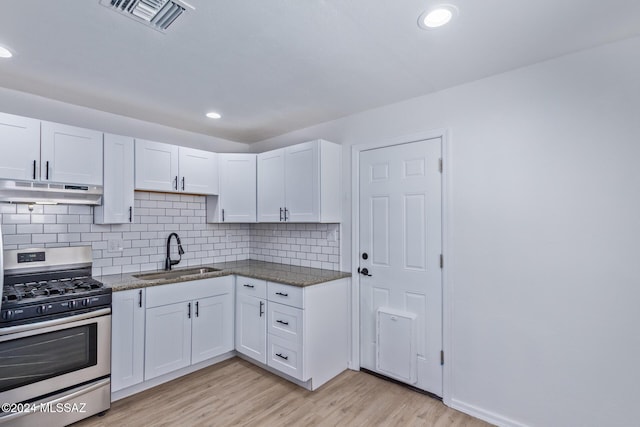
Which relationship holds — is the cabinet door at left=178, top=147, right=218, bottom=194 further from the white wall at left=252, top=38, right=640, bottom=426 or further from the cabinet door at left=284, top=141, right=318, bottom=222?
the white wall at left=252, top=38, right=640, bottom=426

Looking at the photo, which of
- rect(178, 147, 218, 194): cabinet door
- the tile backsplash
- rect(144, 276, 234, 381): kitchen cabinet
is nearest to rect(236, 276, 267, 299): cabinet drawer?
rect(144, 276, 234, 381): kitchen cabinet

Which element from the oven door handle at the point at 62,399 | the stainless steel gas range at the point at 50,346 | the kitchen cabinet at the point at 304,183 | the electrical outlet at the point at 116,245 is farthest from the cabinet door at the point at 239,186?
the oven door handle at the point at 62,399

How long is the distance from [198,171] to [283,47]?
196 centimetres

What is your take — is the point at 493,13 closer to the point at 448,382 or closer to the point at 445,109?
the point at 445,109

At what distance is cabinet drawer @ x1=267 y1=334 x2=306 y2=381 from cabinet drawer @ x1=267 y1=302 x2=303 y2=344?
0.17ft

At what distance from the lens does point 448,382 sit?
245 centimetres

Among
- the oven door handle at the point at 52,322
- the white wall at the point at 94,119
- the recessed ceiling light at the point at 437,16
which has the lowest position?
the oven door handle at the point at 52,322

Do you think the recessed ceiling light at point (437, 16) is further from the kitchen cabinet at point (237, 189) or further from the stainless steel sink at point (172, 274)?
the stainless steel sink at point (172, 274)

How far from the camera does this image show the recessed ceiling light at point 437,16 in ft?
5.13

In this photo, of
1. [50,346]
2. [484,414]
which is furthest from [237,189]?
[484,414]

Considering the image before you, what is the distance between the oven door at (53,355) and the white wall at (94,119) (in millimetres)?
1757

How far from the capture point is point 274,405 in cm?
248

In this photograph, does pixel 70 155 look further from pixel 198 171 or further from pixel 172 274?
pixel 172 274

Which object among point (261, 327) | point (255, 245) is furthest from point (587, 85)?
point (255, 245)
